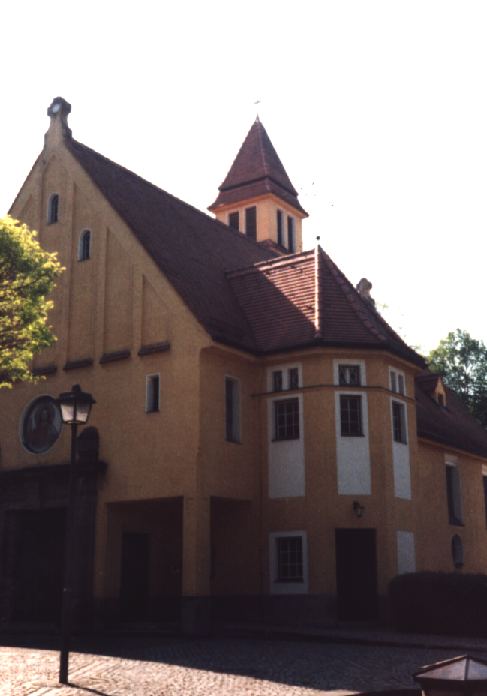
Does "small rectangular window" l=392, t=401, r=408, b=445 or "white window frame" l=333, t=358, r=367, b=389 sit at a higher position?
"white window frame" l=333, t=358, r=367, b=389

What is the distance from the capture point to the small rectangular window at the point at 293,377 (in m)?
23.8

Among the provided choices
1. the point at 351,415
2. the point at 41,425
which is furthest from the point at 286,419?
the point at 41,425

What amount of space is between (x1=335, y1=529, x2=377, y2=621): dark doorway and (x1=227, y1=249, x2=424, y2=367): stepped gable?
5.30m

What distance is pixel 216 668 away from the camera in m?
14.4

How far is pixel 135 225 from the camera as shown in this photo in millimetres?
24812

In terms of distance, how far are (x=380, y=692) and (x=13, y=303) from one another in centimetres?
1327

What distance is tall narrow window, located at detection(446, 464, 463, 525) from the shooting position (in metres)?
29.6

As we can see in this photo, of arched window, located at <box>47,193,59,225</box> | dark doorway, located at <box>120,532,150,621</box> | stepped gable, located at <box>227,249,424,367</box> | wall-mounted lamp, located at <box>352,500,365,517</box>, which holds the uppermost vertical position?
arched window, located at <box>47,193,59,225</box>

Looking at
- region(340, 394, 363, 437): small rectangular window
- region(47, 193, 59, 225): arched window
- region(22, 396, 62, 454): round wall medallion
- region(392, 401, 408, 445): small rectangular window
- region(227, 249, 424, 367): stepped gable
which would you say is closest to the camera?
region(340, 394, 363, 437): small rectangular window

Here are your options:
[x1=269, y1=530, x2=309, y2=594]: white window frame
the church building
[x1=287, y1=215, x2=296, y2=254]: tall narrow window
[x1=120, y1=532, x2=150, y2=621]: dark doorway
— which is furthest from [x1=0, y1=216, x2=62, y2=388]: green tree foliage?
[x1=287, y1=215, x2=296, y2=254]: tall narrow window

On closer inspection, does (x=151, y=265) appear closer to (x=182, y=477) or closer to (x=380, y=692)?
(x=182, y=477)

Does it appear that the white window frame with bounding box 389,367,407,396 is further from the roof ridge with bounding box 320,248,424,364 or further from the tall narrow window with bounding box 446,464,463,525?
the tall narrow window with bounding box 446,464,463,525

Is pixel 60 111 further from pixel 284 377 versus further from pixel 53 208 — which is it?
pixel 284 377

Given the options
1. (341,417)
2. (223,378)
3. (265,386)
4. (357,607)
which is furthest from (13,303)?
(357,607)
